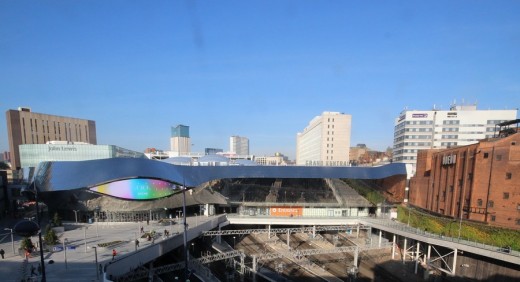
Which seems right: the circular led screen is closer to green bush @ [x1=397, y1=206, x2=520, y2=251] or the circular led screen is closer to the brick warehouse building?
green bush @ [x1=397, y1=206, x2=520, y2=251]

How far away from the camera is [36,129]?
11688 cm

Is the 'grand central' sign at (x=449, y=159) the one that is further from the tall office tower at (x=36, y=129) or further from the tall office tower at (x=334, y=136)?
the tall office tower at (x=36, y=129)

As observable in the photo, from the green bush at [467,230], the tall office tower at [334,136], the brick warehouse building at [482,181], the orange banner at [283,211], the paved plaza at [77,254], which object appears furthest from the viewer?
the tall office tower at [334,136]

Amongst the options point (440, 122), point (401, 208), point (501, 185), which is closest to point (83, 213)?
point (401, 208)

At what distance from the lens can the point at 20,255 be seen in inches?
1161

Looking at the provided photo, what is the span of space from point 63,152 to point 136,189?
49180 millimetres

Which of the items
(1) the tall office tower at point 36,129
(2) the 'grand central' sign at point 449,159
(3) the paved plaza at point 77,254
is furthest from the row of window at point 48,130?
(2) the 'grand central' sign at point 449,159

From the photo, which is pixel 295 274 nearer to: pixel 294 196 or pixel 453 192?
pixel 294 196

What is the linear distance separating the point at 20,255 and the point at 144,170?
733 inches

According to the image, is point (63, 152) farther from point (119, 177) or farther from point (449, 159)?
point (449, 159)

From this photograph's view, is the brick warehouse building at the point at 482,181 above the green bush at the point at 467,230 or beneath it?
above

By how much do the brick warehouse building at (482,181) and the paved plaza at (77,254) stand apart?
4554 centimetres

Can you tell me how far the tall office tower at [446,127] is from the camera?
3575 inches

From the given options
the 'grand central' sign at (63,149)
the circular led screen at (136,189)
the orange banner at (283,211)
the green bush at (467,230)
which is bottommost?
the orange banner at (283,211)
